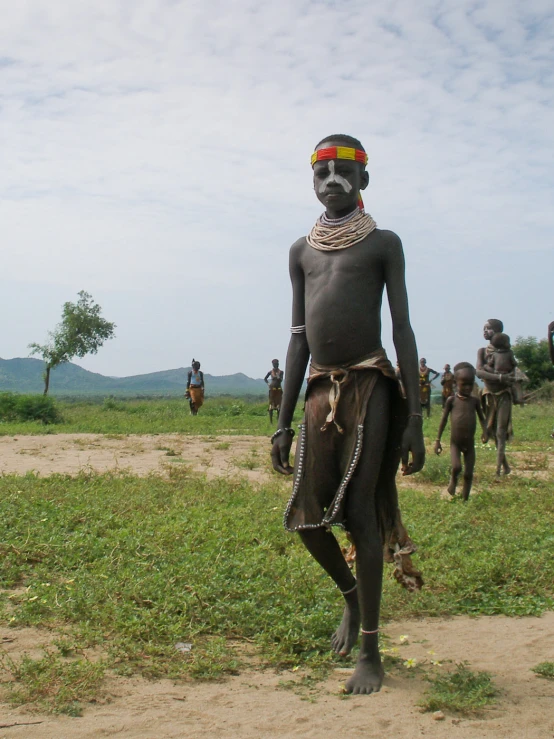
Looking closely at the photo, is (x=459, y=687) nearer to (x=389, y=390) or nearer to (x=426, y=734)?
(x=426, y=734)

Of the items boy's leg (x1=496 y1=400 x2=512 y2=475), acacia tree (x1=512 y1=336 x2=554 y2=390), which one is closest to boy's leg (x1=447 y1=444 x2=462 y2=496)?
boy's leg (x1=496 y1=400 x2=512 y2=475)

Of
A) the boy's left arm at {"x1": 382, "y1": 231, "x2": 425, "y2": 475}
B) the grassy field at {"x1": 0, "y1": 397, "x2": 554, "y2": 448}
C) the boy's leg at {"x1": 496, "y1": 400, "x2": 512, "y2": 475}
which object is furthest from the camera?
the grassy field at {"x1": 0, "y1": 397, "x2": 554, "y2": 448}

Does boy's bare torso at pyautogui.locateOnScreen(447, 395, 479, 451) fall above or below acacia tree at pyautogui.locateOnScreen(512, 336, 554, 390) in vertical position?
below

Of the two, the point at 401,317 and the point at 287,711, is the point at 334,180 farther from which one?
the point at 287,711

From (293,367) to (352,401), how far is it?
483mm

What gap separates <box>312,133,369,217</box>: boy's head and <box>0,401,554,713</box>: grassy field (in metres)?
2.08

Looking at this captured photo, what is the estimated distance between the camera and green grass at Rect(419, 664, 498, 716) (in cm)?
314

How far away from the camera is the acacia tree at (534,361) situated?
105 ft

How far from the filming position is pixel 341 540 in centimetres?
628

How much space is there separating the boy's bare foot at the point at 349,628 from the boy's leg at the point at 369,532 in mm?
312

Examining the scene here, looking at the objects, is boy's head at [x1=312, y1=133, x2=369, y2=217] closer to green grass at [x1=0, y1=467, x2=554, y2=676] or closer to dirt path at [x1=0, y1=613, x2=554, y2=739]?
green grass at [x1=0, y1=467, x2=554, y2=676]

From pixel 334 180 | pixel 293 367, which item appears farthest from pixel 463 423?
pixel 334 180

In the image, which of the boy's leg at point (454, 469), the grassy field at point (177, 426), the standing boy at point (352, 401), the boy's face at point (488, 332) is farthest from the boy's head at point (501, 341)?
the standing boy at point (352, 401)

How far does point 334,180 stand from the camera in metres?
3.75
